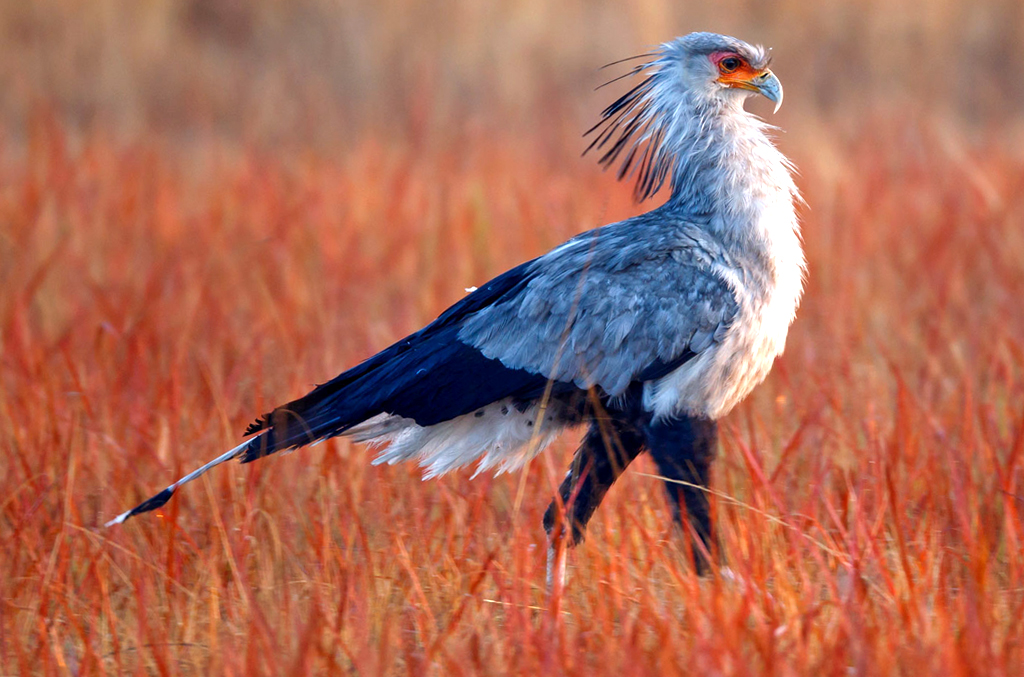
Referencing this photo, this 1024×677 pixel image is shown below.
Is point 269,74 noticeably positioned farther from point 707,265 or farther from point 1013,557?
point 1013,557

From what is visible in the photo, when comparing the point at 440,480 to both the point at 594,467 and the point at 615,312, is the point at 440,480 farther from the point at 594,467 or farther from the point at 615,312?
the point at 615,312

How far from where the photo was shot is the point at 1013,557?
9.08 ft

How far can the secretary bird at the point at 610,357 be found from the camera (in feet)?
9.75

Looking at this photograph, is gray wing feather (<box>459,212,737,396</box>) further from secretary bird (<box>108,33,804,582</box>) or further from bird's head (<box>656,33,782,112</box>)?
bird's head (<box>656,33,782,112</box>)

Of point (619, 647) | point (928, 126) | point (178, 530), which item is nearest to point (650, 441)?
point (619, 647)

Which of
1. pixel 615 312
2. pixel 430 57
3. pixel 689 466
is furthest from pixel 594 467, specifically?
pixel 430 57

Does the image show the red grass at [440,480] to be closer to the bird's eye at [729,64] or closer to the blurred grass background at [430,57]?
the bird's eye at [729,64]

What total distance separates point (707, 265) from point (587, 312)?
1.12 ft

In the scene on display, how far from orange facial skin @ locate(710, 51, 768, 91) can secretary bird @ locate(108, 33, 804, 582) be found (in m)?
0.15

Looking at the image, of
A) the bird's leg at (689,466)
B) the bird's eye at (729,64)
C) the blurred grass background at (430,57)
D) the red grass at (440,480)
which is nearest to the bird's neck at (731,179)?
the bird's eye at (729,64)

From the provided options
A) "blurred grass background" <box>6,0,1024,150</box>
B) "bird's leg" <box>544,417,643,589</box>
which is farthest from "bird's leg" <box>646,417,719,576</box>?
"blurred grass background" <box>6,0,1024,150</box>

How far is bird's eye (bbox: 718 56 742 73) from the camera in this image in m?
3.38

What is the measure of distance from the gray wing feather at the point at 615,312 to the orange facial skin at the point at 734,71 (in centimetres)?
54

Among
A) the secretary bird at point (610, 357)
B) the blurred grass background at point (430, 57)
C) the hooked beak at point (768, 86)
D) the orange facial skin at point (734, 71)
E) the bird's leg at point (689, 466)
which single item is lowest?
the bird's leg at point (689, 466)
